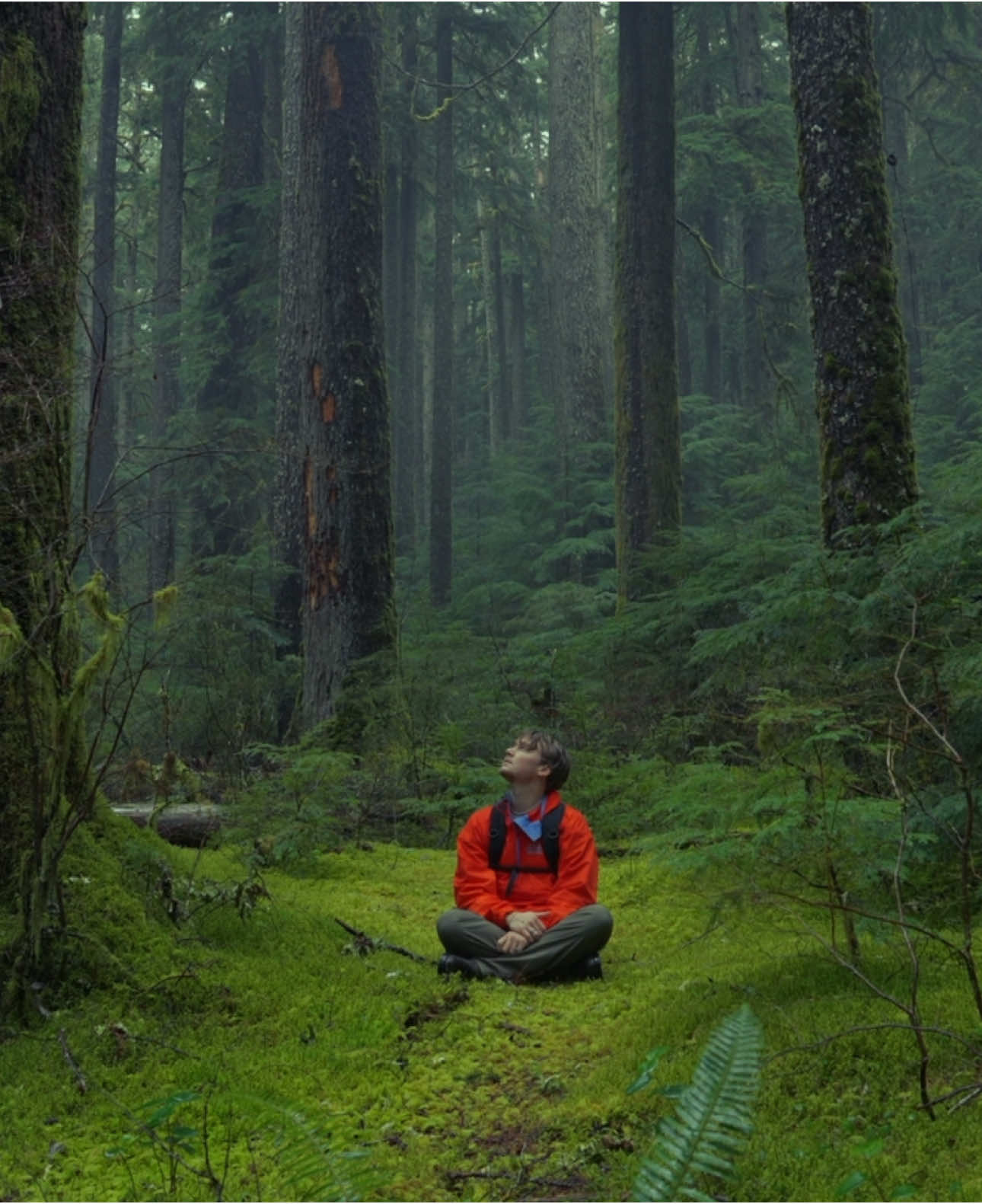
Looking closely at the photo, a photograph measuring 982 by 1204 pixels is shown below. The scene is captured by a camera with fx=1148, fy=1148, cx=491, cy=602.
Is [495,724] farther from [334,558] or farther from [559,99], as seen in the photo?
[559,99]

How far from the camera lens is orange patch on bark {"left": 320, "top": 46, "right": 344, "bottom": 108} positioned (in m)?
11.8

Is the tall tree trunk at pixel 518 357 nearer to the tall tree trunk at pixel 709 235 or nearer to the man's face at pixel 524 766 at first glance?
the tall tree trunk at pixel 709 235

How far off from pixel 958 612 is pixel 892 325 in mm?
3051

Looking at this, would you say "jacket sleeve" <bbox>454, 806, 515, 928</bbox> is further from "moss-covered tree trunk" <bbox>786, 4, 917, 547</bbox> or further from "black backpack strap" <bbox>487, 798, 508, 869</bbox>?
"moss-covered tree trunk" <bbox>786, 4, 917, 547</bbox>

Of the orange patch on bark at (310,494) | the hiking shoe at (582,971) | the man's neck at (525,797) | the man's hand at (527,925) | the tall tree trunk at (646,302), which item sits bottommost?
the hiking shoe at (582,971)

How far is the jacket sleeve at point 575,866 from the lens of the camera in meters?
6.00

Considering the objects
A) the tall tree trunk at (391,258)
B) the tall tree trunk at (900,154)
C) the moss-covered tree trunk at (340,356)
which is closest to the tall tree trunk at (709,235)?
the tall tree trunk at (900,154)

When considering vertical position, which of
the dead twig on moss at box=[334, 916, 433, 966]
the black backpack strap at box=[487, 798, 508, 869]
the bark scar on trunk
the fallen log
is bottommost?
the dead twig on moss at box=[334, 916, 433, 966]

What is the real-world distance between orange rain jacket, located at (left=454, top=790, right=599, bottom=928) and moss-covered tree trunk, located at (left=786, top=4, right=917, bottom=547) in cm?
294

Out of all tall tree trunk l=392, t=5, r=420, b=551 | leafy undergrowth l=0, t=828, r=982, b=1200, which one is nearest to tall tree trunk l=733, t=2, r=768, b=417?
tall tree trunk l=392, t=5, r=420, b=551

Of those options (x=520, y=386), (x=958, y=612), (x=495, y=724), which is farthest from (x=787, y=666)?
(x=520, y=386)

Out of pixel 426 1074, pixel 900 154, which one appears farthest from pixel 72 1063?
pixel 900 154

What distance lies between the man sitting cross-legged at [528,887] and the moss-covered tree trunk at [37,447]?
204cm

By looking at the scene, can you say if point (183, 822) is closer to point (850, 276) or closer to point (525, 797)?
point (525, 797)
